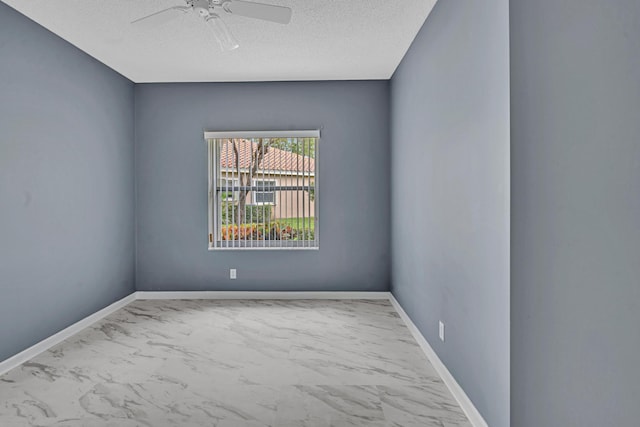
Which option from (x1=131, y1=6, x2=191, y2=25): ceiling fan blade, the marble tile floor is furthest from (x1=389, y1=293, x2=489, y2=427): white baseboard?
(x1=131, y1=6, x2=191, y2=25): ceiling fan blade

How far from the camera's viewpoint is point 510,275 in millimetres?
1631

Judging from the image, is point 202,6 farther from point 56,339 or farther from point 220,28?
point 56,339

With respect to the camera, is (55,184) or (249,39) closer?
(55,184)

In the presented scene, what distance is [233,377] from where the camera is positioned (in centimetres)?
257

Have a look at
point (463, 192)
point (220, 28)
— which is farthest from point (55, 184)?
point (463, 192)

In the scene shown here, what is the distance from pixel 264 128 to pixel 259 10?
7.33 feet

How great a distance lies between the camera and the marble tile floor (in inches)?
83.0

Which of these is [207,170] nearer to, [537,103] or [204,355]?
[204,355]

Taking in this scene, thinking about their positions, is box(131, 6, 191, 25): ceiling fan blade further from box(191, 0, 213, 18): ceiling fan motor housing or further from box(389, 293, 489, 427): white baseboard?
box(389, 293, 489, 427): white baseboard

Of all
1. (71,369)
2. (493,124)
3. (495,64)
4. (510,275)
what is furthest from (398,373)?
(71,369)

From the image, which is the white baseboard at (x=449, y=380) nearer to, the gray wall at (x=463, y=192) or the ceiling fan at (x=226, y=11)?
the gray wall at (x=463, y=192)

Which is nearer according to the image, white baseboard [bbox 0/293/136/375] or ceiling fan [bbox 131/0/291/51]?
ceiling fan [bbox 131/0/291/51]

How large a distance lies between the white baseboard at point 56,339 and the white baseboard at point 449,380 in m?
2.90

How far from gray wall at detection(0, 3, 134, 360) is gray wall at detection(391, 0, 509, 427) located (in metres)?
2.94
